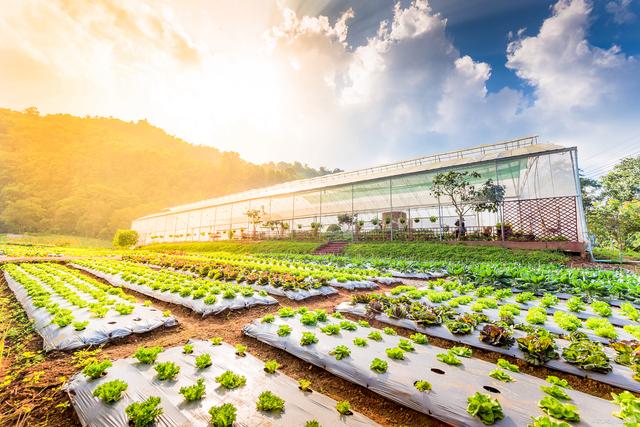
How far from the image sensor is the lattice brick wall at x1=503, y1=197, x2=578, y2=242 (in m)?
14.5

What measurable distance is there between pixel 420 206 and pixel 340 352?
72.6 ft

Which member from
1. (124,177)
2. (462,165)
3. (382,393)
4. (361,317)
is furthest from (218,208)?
(124,177)

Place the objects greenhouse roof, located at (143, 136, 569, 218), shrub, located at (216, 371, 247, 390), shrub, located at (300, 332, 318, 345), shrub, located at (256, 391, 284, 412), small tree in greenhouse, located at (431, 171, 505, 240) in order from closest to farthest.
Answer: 1. shrub, located at (256, 391, 284, 412)
2. shrub, located at (216, 371, 247, 390)
3. shrub, located at (300, 332, 318, 345)
4. small tree in greenhouse, located at (431, 171, 505, 240)
5. greenhouse roof, located at (143, 136, 569, 218)

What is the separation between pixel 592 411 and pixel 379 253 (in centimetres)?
1494

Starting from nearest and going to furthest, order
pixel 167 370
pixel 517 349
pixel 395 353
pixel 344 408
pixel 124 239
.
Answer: pixel 344 408
pixel 167 370
pixel 395 353
pixel 517 349
pixel 124 239

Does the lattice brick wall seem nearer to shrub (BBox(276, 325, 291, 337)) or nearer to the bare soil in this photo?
the bare soil

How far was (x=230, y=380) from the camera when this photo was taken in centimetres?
315

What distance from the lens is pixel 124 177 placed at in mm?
70562

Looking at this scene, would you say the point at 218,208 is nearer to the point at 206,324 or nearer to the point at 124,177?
the point at 206,324

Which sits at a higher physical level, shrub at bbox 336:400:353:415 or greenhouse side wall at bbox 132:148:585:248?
greenhouse side wall at bbox 132:148:585:248

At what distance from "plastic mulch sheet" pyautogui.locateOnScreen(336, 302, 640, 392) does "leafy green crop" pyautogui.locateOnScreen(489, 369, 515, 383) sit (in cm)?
122

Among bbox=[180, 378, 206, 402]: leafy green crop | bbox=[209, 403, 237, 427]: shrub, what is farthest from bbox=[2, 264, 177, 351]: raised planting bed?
bbox=[209, 403, 237, 427]: shrub

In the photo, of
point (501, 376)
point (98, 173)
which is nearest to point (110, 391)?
point (501, 376)

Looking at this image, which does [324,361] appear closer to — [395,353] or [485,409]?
[395,353]
